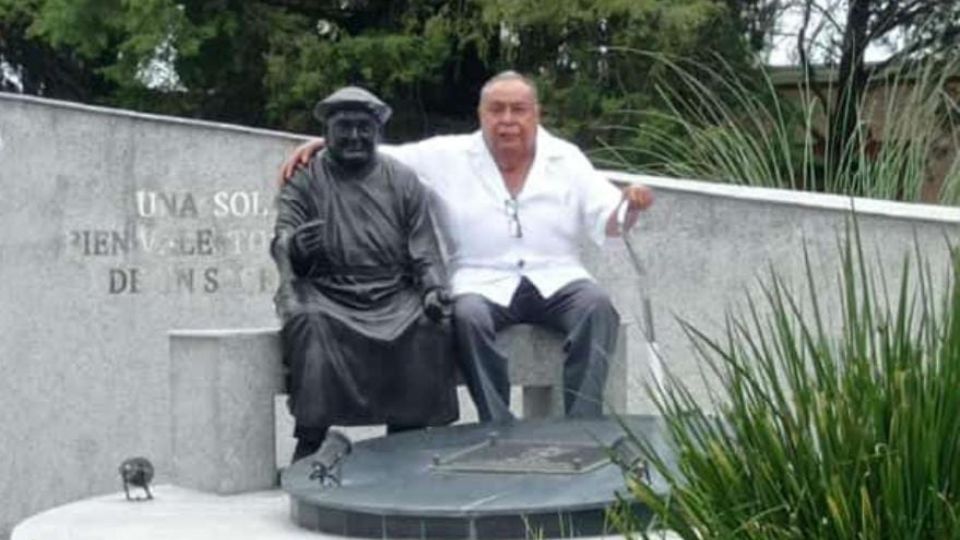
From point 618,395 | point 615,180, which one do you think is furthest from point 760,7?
point 618,395

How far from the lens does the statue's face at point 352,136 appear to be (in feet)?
25.4

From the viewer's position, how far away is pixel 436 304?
764cm

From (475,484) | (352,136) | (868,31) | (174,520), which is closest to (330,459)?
(174,520)

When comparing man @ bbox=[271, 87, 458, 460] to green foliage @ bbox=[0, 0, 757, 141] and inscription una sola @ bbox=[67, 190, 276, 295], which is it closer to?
inscription una sola @ bbox=[67, 190, 276, 295]

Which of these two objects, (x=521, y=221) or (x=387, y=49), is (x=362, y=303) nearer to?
(x=521, y=221)

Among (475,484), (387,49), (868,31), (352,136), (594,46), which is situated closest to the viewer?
(475,484)

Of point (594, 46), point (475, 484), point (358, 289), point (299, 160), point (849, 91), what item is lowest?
point (475, 484)

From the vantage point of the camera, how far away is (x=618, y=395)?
8266mm

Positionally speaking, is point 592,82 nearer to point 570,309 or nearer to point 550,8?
point 550,8

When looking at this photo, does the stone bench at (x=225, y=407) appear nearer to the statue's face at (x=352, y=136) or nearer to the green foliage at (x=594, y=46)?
the statue's face at (x=352, y=136)

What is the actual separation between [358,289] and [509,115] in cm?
77

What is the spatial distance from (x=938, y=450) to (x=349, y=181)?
425 centimetres

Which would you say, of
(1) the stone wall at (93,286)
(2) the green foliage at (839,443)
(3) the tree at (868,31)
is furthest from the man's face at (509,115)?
(3) the tree at (868,31)

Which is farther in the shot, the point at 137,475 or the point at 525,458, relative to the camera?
the point at 137,475
